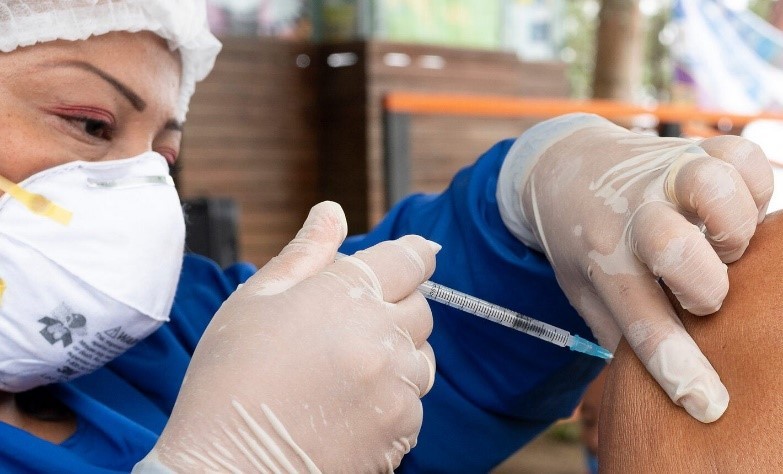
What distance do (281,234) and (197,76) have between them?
403 centimetres

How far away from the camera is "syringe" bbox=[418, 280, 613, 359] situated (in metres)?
0.87

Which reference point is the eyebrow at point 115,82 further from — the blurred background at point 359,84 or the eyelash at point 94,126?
the blurred background at point 359,84

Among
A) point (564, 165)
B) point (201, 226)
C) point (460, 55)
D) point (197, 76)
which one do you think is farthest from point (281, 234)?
point (564, 165)

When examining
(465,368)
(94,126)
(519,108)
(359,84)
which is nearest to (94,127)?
(94,126)

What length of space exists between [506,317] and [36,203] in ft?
1.82

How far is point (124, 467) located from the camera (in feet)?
3.16

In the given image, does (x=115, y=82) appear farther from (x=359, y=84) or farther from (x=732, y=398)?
(x=359, y=84)

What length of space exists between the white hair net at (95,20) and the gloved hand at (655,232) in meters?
0.52

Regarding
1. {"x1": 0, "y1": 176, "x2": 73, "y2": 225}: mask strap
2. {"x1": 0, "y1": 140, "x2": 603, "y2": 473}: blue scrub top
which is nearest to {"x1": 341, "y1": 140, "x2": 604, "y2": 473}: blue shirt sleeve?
{"x1": 0, "y1": 140, "x2": 603, "y2": 473}: blue scrub top

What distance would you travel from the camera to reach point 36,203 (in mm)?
850

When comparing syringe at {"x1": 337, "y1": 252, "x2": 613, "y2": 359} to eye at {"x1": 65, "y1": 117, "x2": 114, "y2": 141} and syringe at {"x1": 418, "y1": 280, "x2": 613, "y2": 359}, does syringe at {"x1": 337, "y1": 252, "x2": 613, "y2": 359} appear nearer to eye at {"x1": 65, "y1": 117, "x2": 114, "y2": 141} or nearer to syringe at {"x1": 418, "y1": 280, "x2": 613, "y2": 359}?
syringe at {"x1": 418, "y1": 280, "x2": 613, "y2": 359}

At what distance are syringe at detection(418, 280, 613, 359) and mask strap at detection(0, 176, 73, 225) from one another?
409 mm

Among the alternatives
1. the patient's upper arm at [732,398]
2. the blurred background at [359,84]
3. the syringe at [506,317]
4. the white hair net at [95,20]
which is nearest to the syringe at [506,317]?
the syringe at [506,317]

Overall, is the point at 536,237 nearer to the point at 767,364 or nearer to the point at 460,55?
the point at 767,364
